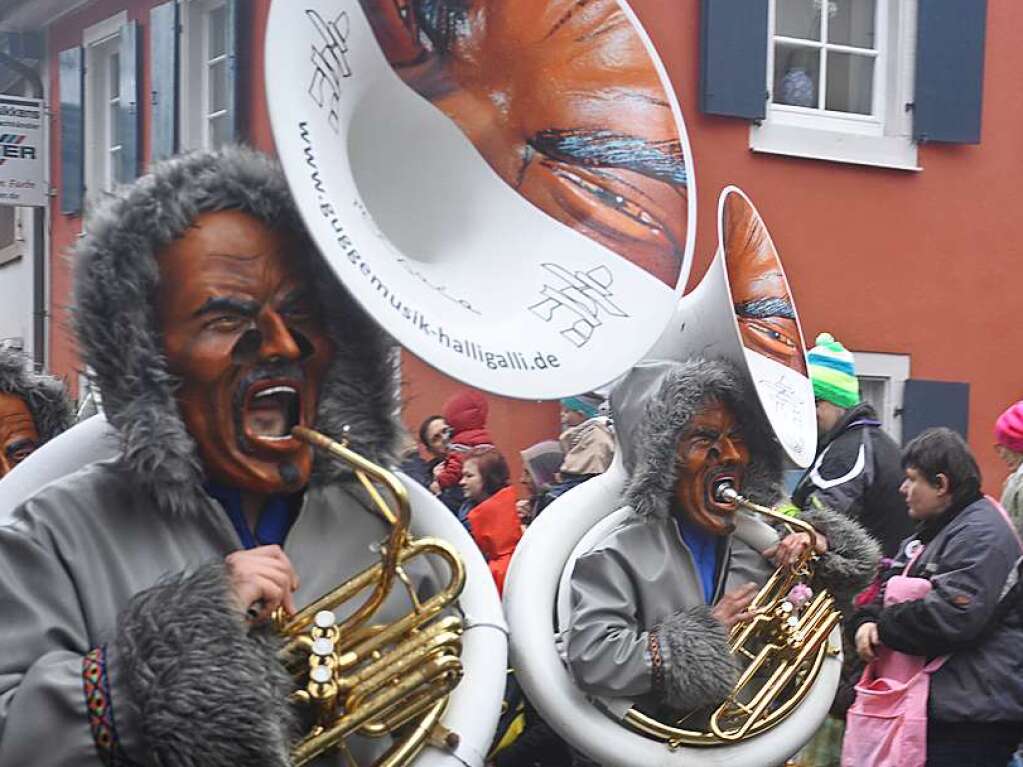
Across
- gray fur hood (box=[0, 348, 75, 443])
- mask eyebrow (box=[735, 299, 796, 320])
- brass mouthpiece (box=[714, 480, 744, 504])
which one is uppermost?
mask eyebrow (box=[735, 299, 796, 320])

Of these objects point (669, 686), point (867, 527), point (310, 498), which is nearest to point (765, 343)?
point (669, 686)

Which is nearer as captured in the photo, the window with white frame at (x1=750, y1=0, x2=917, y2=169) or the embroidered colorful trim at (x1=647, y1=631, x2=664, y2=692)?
the embroidered colorful trim at (x1=647, y1=631, x2=664, y2=692)

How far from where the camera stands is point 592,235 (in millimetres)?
2941

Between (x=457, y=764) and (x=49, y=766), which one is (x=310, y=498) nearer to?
(x=457, y=764)

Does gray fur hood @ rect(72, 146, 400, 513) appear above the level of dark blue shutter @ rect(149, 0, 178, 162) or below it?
below

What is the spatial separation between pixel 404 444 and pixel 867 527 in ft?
10.7

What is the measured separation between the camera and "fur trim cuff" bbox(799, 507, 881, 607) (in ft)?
13.0

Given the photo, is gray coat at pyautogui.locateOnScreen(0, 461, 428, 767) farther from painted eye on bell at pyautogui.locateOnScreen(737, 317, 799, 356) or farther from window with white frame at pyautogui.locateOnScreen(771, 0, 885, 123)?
window with white frame at pyautogui.locateOnScreen(771, 0, 885, 123)

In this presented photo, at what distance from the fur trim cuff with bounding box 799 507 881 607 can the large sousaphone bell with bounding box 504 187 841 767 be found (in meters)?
0.08

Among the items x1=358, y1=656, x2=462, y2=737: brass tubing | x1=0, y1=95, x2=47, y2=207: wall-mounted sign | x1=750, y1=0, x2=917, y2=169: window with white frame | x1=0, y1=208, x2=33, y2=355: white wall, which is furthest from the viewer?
x1=0, y1=208, x2=33, y2=355: white wall

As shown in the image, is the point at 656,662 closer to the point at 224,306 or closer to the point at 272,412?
the point at 272,412

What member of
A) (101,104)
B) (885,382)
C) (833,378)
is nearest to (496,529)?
(833,378)

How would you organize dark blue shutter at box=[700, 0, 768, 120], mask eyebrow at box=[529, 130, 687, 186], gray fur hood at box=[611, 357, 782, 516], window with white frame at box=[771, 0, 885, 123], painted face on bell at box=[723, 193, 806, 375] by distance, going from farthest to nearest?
window with white frame at box=[771, 0, 885, 123], dark blue shutter at box=[700, 0, 768, 120], painted face on bell at box=[723, 193, 806, 375], gray fur hood at box=[611, 357, 782, 516], mask eyebrow at box=[529, 130, 687, 186]

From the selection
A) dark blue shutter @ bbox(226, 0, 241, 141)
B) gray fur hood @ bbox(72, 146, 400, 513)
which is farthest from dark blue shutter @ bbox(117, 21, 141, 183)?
gray fur hood @ bbox(72, 146, 400, 513)
